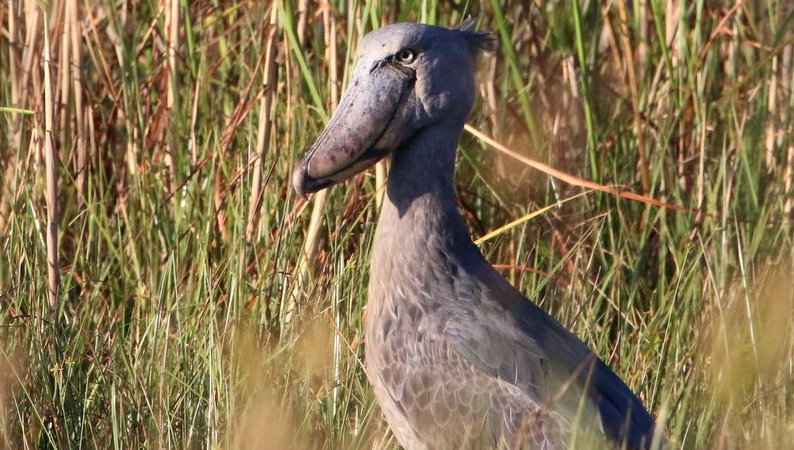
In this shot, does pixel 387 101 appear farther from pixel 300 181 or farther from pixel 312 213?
pixel 312 213

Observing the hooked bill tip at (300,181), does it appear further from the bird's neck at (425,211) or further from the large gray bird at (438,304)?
the bird's neck at (425,211)

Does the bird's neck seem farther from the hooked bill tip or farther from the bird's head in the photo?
the hooked bill tip

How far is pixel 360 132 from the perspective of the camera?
2.85m

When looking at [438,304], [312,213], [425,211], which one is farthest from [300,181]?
[312,213]

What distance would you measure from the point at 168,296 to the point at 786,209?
2.10 meters

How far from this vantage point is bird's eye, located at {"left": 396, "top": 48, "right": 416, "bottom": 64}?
2.88 meters

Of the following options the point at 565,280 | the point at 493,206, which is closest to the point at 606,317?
the point at 565,280

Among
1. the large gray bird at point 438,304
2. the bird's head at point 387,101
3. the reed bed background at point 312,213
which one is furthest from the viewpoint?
the reed bed background at point 312,213

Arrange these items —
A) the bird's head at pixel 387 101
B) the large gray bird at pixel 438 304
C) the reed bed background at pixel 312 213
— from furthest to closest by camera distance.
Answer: the reed bed background at pixel 312 213, the bird's head at pixel 387 101, the large gray bird at pixel 438 304

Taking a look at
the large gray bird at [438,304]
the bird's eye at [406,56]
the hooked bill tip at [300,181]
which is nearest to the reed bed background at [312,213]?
the large gray bird at [438,304]

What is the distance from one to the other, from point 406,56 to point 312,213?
1.03 meters

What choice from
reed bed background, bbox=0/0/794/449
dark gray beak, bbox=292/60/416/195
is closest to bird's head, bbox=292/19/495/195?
dark gray beak, bbox=292/60/416/195

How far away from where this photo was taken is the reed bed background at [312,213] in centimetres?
Result: 309

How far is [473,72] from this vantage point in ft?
9.97
